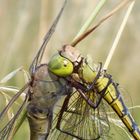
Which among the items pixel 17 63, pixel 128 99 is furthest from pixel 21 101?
pixel 17 63

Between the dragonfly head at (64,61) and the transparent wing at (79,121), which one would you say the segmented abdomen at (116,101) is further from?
the dragonfly head at (64,61)

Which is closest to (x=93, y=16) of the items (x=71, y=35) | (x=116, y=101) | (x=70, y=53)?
(x=70, y=53)

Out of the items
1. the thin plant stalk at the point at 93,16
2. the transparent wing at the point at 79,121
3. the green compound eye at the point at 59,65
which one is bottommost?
the transparent wing at the point at 79,121

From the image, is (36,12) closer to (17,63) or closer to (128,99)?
(17,63)

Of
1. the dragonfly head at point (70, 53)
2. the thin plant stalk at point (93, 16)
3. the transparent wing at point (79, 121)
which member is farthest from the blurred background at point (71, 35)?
the thin plant stalk at point (93, 16)

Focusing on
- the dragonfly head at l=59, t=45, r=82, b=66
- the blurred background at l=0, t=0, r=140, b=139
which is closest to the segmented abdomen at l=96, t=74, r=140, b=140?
the dragonfly head at l=59, t=45, r=82, b=66

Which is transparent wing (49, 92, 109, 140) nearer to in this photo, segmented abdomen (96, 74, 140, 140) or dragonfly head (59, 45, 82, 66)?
segmented abdomen (96, 74, 140, 140)
